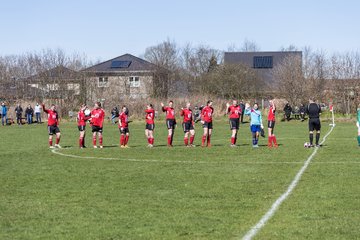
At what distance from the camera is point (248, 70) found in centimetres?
7862

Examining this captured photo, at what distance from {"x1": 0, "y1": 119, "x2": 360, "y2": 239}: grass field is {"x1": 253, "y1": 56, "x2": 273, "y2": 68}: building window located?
71435 millimetres

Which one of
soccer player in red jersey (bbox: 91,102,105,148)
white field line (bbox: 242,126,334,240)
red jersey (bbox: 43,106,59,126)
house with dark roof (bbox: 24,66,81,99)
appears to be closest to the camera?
white field line (bbox: 242,126,334,240)

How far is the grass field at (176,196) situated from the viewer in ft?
31.9

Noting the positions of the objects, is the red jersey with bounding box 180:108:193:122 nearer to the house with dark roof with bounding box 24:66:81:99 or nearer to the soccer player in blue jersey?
the soccer player in blue jersey

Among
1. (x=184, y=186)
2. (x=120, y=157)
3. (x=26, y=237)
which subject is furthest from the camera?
(x=120, y=157)

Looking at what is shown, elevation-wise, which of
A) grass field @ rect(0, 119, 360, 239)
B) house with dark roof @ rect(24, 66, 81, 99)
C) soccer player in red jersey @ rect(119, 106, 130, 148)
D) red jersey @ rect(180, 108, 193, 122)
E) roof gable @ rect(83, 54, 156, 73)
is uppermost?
roof gable @ rect(83, 54, 156, 73)

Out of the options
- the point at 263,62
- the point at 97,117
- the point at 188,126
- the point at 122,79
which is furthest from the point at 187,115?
the point at 263,62

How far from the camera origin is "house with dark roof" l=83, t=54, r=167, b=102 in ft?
217

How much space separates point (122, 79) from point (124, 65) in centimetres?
1931

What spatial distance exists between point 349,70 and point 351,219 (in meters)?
56.0

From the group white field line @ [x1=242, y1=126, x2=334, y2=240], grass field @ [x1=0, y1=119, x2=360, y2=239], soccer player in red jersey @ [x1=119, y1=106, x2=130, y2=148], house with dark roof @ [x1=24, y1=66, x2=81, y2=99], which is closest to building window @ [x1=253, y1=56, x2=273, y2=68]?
house with dark roof @ [x1=24, y1=66, x2=81, y2=99]

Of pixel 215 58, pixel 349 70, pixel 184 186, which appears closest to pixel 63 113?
pixel 349 70

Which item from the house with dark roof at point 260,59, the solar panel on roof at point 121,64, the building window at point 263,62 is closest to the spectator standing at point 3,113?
the solar panel on roof at point 121,64

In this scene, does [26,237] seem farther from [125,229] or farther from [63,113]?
[63,113]
